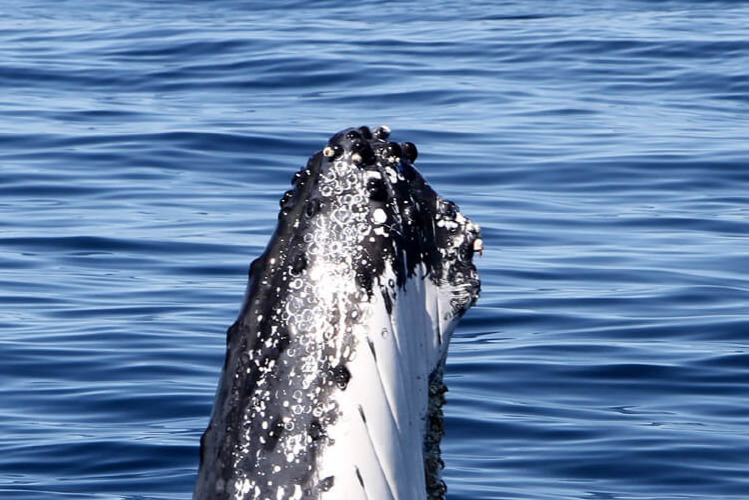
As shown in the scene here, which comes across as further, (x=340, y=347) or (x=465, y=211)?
(x=465, y=211)

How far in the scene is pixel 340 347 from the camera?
9.47 ft

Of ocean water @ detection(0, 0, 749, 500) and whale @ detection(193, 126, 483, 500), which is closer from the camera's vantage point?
whale @ detection(193, 126, 483, 500)

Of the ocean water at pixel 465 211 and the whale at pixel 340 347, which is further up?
the whale at pixel 340 347

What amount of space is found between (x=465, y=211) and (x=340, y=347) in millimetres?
11066

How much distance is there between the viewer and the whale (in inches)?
112

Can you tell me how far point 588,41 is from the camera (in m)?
24.6

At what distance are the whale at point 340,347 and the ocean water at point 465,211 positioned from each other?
4696 mm

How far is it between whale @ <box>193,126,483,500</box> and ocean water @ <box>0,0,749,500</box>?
15.4ft

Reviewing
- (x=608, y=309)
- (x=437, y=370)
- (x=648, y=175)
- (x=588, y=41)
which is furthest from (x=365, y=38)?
(x=437, y=370)

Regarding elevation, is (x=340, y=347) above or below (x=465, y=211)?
above

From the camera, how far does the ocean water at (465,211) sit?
8547mm

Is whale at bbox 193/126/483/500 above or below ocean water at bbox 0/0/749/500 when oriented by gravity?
above

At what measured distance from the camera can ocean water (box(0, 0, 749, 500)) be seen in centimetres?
855

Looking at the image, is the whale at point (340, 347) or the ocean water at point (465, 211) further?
the ocean water at point (465, 211)
